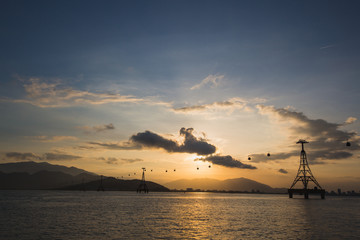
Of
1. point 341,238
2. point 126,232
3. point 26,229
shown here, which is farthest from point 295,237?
point 26,229

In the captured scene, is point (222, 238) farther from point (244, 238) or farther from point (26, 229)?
point (26, 229)

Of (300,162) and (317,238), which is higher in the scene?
(300,162)

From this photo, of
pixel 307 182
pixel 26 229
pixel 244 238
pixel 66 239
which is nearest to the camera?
pixel 66 239

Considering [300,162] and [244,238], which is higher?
[300,162]

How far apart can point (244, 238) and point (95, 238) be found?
20.2 metres

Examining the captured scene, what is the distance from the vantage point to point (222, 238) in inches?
1609

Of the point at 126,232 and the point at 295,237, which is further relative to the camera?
the point at 126,232

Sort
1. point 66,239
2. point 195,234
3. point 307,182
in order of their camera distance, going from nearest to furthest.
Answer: point 66,239
point 195,234
point 307,182

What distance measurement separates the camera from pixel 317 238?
136 ft

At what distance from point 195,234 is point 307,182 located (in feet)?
543

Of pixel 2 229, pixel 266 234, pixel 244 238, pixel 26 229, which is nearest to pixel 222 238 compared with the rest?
pixel 244 238

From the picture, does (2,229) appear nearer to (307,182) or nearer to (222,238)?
(222,238)

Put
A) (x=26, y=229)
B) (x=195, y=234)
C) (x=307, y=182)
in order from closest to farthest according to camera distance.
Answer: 1. (x=195, y=234)
2. (x=26, y=229)
3. (x=307, y=182)

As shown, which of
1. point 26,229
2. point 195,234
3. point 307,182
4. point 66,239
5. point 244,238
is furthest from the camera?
point 307,182
